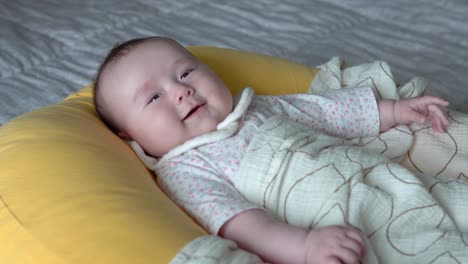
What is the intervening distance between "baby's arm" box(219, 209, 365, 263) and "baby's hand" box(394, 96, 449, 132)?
45 centimetres

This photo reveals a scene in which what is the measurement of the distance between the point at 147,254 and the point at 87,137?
1.16ft

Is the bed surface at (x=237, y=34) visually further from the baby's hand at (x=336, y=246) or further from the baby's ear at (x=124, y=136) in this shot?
the baby's hand at (x=336, y=246)

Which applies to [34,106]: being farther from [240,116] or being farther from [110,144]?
[240,116]

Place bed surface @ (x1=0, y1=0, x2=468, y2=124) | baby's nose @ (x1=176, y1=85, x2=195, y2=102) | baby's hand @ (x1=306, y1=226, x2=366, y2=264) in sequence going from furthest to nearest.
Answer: bed surface @ (x1=0, y1=0, x2=468, y2=124), baby's nose @ (x1=176, y1=85, x2=195, y2=102), baby's hand @ (x1=306, y1=226, x2=366, y2=264)

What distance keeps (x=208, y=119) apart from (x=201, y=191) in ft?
0.60

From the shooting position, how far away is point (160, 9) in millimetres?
2234

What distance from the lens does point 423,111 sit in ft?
4.26

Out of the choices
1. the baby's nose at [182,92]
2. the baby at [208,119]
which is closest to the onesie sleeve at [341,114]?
the baby at [208,119]

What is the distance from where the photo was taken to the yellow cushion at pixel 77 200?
2.91 ft

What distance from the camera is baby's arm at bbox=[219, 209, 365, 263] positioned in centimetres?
87

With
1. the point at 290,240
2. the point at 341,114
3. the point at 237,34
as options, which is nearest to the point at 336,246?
the point at 290,240

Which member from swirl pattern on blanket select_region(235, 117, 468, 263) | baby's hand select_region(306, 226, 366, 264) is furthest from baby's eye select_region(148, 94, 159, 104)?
baby's hand select_region(306, 226, 366, 264)

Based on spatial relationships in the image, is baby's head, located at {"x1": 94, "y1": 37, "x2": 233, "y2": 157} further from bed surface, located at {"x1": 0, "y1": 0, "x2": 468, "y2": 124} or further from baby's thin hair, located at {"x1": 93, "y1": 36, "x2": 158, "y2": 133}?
bed surface, located at {"x1": 0, "y1": 0, "x2": 468, "y2": 124}

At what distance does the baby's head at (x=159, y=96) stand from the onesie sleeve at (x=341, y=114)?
172mm
